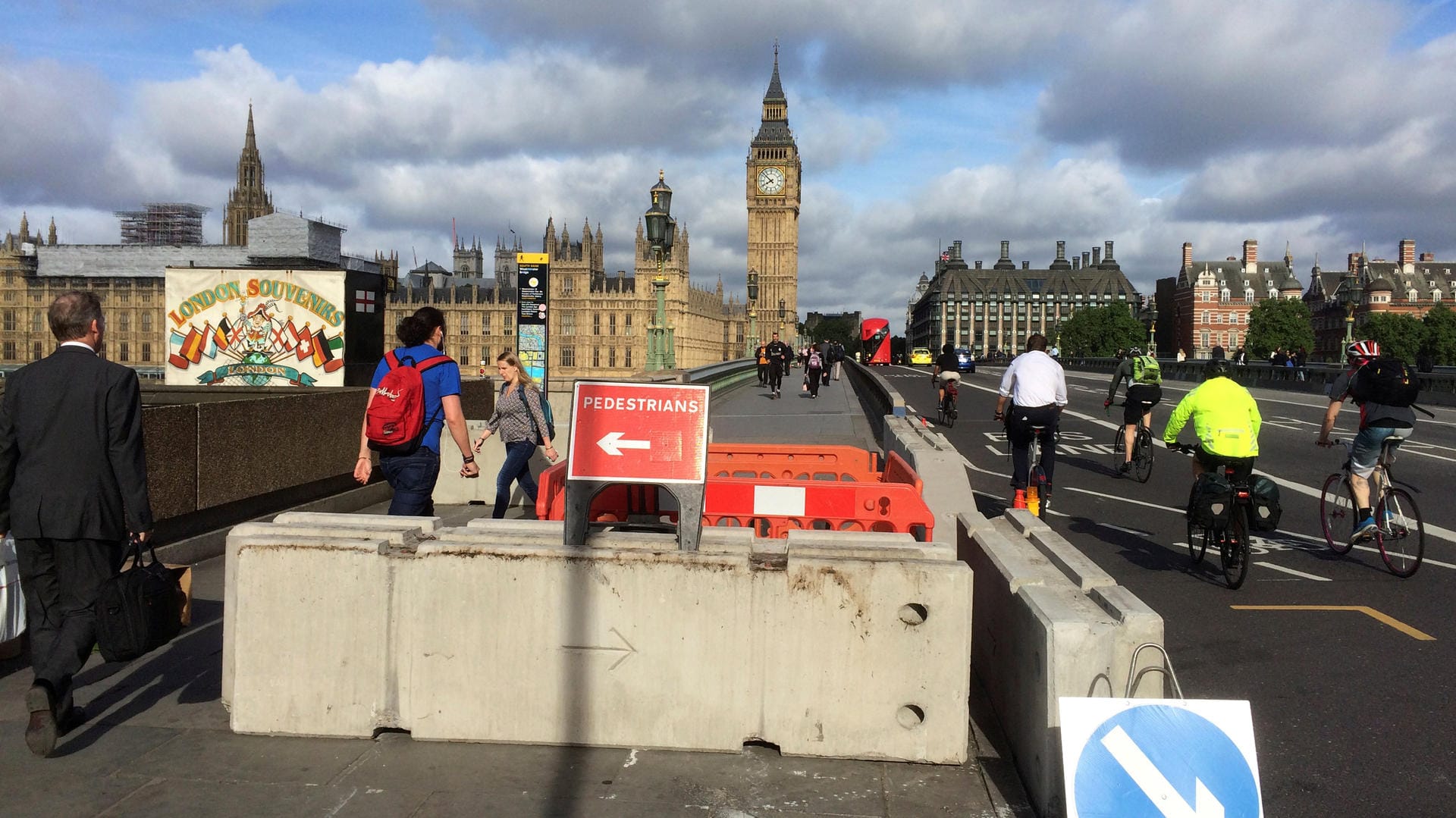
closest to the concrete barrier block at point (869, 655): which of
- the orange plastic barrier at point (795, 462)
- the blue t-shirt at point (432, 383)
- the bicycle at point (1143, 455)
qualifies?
the blue t-shirt at point (432, 383)

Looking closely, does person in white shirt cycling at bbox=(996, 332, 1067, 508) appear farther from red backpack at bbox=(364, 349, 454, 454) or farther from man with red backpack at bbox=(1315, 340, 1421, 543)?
red backpack at bbox=(364, 349, 454, 454)

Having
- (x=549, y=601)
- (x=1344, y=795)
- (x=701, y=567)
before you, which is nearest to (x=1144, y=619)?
(x=1344, y=795)

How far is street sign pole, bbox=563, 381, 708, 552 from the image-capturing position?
460 centimetres

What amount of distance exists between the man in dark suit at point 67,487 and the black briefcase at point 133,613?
0.31 ft

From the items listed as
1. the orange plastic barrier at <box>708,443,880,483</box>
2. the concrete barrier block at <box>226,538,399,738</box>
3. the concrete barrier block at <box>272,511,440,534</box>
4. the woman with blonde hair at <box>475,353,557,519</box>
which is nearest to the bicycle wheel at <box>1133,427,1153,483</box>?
the orange plastic barrier at <box>708,443,880,483</box>

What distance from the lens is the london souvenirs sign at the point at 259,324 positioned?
14797 mm

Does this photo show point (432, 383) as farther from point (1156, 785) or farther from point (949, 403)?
point (949, 403)

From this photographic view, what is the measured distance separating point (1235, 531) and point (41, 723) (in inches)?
290

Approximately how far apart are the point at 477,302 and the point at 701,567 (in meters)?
134

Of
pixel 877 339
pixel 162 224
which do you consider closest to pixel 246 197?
pixel 162 224

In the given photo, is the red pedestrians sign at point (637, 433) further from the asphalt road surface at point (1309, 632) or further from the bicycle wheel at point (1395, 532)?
the bicycle wheel at point (1395, 532)

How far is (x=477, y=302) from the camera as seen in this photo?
133500mm

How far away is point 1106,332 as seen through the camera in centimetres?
14338

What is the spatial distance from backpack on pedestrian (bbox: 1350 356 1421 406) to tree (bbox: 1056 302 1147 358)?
13547 cm
